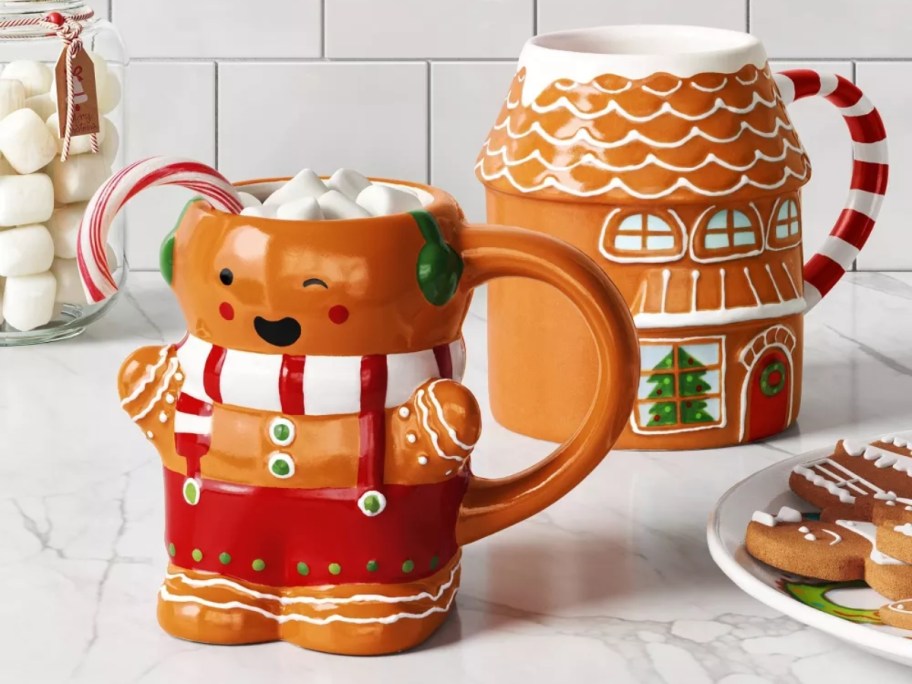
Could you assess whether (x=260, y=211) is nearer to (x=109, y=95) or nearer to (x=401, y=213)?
(x=401, y=213)

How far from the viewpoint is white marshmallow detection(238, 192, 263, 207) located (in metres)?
0.53

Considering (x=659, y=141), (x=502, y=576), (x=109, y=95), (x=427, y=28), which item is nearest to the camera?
(x=502, y=576)

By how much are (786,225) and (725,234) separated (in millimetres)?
45

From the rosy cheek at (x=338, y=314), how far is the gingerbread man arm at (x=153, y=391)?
0.07m

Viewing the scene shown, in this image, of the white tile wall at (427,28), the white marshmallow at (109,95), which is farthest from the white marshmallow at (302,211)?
the white tile wall at (427,28)

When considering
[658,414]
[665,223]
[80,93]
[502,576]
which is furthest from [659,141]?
[80,93]

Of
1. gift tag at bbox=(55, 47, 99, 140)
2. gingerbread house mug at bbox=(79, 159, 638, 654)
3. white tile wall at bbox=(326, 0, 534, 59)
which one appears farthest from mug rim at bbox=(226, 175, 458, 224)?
white tile wall at bbox=(326, 0, 534, 59)

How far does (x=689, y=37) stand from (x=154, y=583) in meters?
0.42

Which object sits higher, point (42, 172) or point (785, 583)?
point (42, 172)

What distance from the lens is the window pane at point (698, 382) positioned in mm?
722

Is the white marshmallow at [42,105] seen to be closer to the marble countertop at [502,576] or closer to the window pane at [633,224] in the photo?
the marble countertop at [502,576]

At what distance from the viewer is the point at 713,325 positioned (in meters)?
0.71

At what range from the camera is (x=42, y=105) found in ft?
2.97

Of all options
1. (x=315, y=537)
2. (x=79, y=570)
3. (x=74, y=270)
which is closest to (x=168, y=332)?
(x=74, y=270)
